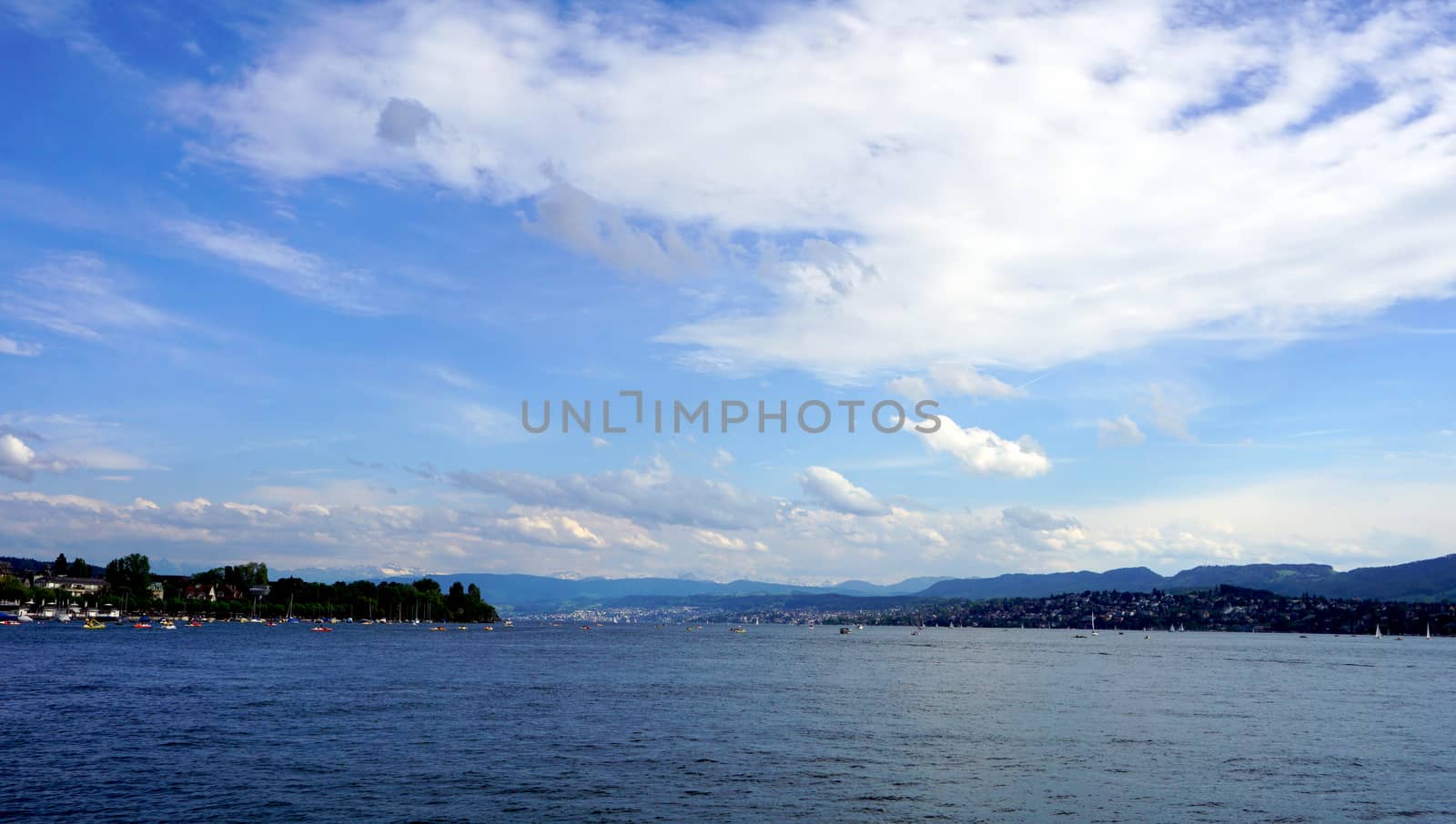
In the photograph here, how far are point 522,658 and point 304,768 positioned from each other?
11577 cm

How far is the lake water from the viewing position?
46500 mm

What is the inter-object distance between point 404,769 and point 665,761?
14.0 meters

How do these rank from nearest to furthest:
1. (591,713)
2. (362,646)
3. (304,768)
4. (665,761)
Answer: (304,768) → (665,761) → (591,713) → (362,646)

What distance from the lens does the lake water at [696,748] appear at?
153 ft

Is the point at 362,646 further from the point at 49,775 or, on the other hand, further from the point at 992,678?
the point at 49,775

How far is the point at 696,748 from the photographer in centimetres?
6344

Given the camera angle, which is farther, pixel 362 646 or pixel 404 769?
pixel 362 646

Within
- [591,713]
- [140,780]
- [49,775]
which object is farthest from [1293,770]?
[49,775]

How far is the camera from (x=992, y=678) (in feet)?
433

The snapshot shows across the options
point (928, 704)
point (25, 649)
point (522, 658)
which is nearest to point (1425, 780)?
point (928, 704)

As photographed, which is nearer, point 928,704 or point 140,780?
point 140,780

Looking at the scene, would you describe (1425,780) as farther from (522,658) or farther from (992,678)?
(522,658)

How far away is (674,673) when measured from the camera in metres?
136

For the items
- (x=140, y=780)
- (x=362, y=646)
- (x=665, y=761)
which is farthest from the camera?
(x=362, y=646)
